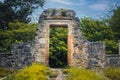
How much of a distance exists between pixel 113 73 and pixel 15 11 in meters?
15.3

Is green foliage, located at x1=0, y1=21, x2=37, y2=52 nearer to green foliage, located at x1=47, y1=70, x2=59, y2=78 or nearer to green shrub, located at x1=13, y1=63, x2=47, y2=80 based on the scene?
green foliage, located at x1=47, y1=70, x2=59, y2=78

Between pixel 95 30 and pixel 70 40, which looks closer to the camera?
pixel 70 40

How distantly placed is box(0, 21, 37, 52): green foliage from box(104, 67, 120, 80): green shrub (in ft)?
30.9

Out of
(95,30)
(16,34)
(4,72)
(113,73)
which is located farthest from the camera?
(95,30)

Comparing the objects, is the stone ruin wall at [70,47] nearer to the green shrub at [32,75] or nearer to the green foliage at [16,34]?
the green shrub at [32,75]

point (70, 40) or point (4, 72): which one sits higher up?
point (70, 40)

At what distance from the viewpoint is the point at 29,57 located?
17.0 meters

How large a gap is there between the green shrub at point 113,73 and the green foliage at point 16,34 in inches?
371

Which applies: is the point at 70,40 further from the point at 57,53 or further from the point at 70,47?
the point at 57,53

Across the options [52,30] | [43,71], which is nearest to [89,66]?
[43,71]

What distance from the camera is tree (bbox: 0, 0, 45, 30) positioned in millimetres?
27781

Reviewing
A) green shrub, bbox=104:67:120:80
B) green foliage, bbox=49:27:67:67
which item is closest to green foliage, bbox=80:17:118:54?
green foliage, bbox=49:27:67:67

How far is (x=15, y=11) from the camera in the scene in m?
28.6

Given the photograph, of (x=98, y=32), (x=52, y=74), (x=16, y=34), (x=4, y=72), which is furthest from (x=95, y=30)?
(x=52, y=74)
